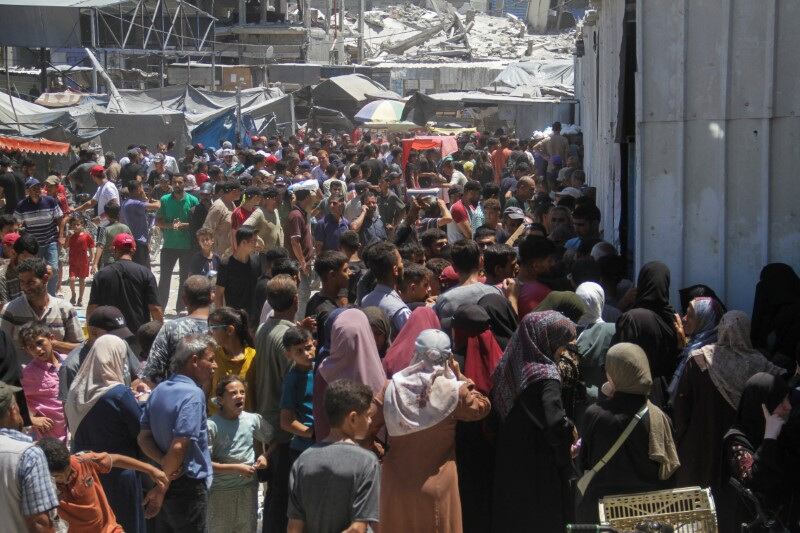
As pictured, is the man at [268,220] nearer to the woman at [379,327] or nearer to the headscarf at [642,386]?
the woman at [379,327]

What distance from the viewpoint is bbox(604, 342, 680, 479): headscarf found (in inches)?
212

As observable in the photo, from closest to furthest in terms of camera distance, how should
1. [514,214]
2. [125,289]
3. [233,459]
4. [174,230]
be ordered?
[233,459]
[125,289]
[514,214]
[174,230]

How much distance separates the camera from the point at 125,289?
8695mm

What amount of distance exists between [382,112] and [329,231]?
19.4 meters

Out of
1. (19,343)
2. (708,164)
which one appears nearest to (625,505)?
(708,164)

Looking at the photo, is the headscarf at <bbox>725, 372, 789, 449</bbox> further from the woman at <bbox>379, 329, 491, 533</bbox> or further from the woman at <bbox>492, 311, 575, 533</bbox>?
the woman at <bbox>379, 329, 491, 533</bbox>

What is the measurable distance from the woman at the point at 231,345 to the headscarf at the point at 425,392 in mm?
1559

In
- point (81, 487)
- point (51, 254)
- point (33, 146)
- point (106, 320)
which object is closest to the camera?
point (81, 487)

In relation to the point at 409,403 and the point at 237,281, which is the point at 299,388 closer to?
the point at 409,403

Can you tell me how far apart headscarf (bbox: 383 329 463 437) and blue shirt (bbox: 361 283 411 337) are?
128 cm

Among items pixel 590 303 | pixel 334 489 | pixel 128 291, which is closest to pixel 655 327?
pixel 590 303

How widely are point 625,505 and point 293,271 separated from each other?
143 inches

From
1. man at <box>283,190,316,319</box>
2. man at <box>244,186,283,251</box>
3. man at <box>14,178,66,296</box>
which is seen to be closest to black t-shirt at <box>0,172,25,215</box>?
man at <box>14,178,66,296</box>

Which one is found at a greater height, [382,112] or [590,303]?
[382,112]
